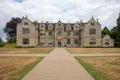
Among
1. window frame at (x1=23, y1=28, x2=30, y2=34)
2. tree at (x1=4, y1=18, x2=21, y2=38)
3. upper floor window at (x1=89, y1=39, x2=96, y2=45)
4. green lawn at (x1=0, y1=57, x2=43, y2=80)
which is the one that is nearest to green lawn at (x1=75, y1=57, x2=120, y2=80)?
green lawn at (x1=0, y1=57, x2=43, y2=80)

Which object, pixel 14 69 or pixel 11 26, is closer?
pixel 14 69

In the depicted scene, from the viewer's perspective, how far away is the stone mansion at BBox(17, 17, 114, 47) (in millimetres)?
59256

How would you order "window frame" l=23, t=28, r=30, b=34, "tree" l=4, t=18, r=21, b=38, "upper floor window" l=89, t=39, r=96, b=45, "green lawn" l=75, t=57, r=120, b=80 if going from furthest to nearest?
"tree" l=4, t=18, r=21, b=38 < "upper floor window" l=89, t=39, r=96, b=45 < "window frame" l=23, t=28, r=30, b=34 < "green lawn" l=75, t=57, r=120, b=80

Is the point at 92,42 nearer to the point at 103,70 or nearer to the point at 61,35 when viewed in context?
the point at 61,35

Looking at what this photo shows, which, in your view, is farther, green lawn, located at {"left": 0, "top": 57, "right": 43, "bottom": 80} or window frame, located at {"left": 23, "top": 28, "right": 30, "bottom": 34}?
window frame, located at {"left": 23, "top": 28, "right": 30, "bottom": 34}

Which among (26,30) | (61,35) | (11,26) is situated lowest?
(61,35)

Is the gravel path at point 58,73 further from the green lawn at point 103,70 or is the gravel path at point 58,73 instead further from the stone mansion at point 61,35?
the stone mansion at point 61,35

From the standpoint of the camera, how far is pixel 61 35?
65.2m

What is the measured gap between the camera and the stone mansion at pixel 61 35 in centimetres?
5926

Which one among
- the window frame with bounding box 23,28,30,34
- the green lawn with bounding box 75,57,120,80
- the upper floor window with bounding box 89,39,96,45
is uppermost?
the window frame with bounding box 23,28,30,34

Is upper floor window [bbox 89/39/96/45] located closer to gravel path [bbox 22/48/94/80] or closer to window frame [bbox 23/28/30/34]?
window frame [bbox 23/28/30/34]

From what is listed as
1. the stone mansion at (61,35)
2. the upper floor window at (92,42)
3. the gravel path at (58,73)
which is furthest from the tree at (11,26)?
the gravel path at (58,73)

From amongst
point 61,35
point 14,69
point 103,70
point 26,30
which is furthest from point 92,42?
point 14,69

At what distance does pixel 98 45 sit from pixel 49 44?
16533mm
